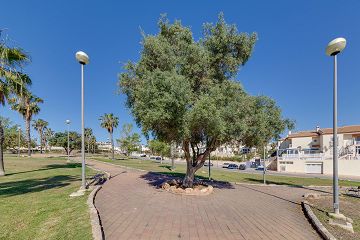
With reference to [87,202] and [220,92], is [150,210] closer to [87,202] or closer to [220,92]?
[87,202]

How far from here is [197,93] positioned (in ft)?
40.4

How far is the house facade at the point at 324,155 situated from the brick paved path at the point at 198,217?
126 feet

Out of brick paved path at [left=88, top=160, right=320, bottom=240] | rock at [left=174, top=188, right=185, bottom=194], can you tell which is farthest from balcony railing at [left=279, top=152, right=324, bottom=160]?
rock at [left=174, top=188, right=185, bottom=194]

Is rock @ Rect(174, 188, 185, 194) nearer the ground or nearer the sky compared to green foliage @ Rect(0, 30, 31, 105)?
nearer the ground

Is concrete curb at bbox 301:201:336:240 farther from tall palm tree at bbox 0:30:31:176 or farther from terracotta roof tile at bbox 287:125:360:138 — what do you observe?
terracotta roof tile at bbox 287:125:360:138

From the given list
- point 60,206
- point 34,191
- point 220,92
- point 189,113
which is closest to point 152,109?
point 189,113

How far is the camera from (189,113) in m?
10.4

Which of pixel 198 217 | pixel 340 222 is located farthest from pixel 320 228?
pixel 198 217

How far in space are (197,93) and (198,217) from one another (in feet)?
20.4

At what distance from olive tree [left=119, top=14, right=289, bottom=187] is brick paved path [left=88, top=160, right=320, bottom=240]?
2.93 metres

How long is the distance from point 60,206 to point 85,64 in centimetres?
609

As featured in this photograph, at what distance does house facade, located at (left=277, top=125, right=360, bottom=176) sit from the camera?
139 feet

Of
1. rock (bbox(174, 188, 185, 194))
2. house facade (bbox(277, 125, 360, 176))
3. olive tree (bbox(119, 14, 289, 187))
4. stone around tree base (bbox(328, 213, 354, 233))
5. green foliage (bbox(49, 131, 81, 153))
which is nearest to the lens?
stone around tree base (bbox(328, 213, 354, 233))

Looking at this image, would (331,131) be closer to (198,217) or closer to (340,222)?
(340,222)
